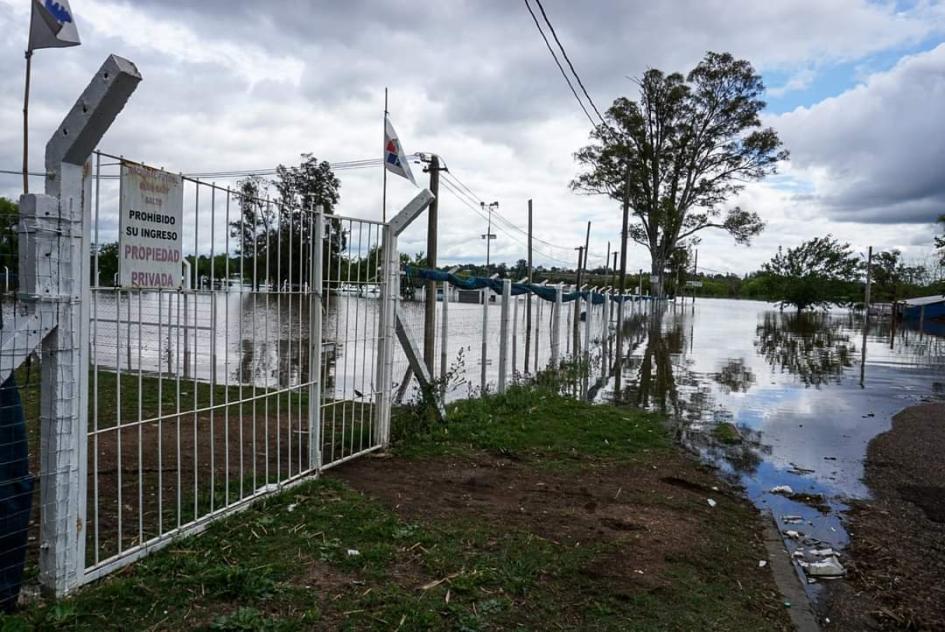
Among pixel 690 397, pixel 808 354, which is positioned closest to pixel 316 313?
pixel 690 397

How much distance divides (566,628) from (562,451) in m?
3.66

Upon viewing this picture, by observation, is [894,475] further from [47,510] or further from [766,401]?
[47,510]

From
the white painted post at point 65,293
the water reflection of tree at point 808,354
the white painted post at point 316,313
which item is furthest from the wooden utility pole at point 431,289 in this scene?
the water reflection of tree at point 808,354

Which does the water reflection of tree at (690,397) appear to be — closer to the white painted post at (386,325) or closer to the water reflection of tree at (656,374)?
the water reflection of tree at (656,374)

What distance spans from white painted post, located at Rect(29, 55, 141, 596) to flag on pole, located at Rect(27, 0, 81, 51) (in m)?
0.28

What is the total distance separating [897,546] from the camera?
4.90m

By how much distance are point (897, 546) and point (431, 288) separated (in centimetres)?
731

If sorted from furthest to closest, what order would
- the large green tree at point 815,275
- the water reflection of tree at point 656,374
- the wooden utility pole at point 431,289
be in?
the large green tree at point 815,275
the water reflection of tree at point 656,374
the wooden utility pole at point 431,289

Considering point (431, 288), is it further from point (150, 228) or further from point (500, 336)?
point (150, 228)

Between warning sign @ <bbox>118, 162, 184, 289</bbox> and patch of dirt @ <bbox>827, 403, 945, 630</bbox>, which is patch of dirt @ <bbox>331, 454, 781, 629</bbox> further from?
warning sign @ <bbox>118, 162, 184, 289</bbox>

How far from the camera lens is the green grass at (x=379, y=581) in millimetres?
3205

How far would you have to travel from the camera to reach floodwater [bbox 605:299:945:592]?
6523mm

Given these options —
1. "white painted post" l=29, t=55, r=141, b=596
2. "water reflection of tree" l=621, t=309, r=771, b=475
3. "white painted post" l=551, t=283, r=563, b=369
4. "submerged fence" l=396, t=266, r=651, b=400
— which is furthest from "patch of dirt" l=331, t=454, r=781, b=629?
"white painted post" l=551, t=283, r=563, b=369

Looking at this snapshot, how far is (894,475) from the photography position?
689cm
